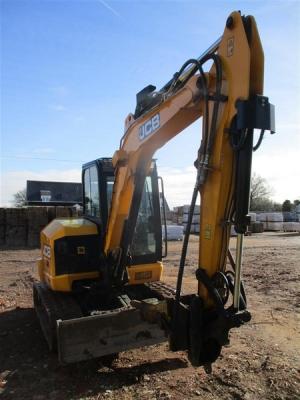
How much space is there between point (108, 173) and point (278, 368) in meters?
3.46

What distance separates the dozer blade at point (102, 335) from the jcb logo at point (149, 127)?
6.63ft

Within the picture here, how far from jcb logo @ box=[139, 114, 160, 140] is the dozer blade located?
2.02m

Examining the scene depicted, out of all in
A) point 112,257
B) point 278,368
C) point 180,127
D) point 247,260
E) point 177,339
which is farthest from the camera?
point 247,260

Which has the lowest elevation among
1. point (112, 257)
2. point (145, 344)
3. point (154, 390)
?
point (154, 390)

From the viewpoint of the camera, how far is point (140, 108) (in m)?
5.24

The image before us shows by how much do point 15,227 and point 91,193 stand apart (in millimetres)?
11409

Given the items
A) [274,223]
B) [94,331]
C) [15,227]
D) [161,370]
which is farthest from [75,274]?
[274,223]

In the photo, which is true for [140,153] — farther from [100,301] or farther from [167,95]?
[100,301]

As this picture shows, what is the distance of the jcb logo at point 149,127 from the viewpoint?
457 centimetres

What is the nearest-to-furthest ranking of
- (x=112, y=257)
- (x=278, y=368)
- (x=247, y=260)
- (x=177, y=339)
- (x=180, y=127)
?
(x=177, y=339)
(x=180, y=127)
(x=278, y=368)
(x=112, y=257)
(x=247, y=260)

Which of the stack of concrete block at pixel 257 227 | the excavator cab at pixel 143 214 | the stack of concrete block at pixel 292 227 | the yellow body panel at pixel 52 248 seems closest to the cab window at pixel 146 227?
the excavator cab at pixel 143 214

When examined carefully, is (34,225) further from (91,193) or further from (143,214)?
(143,214)

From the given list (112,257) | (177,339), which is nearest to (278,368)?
(177,339)

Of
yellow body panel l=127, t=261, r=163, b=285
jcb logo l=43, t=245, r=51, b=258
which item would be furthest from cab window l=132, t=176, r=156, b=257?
jcb logo l=43, t=245, r=51, b=258
